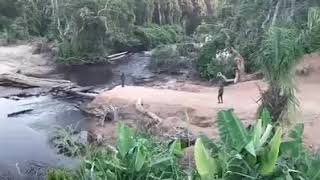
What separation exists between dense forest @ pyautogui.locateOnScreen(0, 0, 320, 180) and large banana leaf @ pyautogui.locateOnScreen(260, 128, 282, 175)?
0.5 inches

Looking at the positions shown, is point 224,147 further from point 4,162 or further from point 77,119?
point 77,119

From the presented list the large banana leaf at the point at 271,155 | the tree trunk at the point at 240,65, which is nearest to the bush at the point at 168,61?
the tree trunk at the point at 240,65

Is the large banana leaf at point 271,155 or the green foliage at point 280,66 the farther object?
the green foliage at point 280,66

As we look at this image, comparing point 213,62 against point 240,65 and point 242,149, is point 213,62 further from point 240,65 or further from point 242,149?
point 242,149

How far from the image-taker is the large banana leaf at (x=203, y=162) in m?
6.18

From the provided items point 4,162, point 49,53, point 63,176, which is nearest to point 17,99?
point 4,162

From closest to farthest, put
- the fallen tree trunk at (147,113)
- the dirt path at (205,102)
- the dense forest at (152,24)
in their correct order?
the dirt path at (205,102)
the fallen tree trunk at (147,113)
the dense forest at (152,24)

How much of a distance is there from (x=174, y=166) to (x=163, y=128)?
9709mm

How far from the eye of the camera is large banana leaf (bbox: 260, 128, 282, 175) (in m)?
6.26

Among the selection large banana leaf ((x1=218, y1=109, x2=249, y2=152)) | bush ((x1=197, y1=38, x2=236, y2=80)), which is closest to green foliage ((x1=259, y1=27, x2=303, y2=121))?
large banana leaf ((x1=218, y1=109, x2=249, y2=152))

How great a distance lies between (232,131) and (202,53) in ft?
71.6

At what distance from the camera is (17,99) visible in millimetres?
22984

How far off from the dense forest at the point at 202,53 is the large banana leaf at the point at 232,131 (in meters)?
0.01

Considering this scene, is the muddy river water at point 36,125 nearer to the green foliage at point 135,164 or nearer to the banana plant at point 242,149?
the green foliage at point 135,164
